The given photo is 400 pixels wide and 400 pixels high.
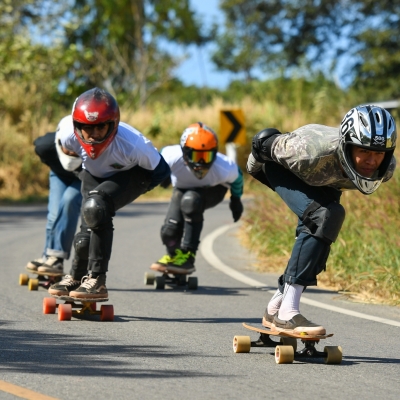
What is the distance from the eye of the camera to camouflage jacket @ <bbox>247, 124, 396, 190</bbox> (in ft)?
19.5

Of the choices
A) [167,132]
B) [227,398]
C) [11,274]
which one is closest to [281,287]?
[227,398]

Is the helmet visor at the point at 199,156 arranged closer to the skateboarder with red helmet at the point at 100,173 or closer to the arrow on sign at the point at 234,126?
the skateboarder with red helmet at the point at 100,173

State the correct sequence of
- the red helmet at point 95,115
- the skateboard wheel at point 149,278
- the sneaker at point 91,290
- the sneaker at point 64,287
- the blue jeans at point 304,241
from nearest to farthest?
1. the blue jeans at point 304,241
2. the red helmet at point 95,115
3. the sneaker at point 91,290
4. the sneaker at point 64,287
5. the skateboard wheel at point 149,278

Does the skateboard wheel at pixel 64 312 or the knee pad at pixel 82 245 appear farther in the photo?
the knee pad at pixel 82 245

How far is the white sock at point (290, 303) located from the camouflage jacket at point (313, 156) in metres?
0.64

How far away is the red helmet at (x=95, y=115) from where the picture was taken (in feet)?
23.6

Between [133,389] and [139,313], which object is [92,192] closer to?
[139,313]

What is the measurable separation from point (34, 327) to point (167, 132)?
21.2 meters

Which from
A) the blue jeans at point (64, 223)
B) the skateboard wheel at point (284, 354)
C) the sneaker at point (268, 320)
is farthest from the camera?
the blue jeans at point (64, 223)

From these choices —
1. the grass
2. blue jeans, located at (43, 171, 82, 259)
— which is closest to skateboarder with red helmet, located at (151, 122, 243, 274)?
blue jeans, located at (43, 171, 82, 259)

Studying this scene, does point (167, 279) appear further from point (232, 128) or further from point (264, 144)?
point (232, 128)

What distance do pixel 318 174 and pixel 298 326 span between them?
92cm

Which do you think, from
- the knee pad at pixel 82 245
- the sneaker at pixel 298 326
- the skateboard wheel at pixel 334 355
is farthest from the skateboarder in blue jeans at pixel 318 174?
the knee pad at pixel 82 245

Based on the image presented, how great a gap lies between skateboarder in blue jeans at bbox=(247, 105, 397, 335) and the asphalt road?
1.43 ft
